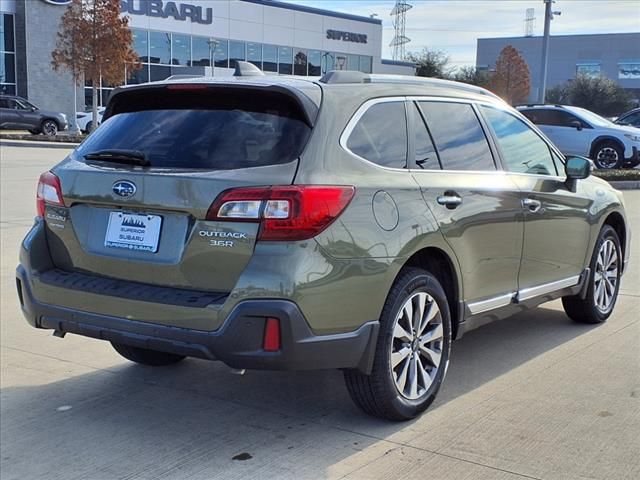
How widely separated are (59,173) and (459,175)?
222 centimetres

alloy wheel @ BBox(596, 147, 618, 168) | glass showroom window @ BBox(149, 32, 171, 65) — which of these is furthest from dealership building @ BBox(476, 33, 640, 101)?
alloy wheel @ BBox(596, 147, 618, 168)

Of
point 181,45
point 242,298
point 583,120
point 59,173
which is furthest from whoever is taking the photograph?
point 181,45

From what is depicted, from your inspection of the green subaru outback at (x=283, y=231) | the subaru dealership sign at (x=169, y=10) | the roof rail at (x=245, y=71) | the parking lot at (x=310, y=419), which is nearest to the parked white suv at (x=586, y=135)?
the parking lot at (x=310, y=419)

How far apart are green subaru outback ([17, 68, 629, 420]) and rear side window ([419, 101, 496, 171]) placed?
15 millimetres

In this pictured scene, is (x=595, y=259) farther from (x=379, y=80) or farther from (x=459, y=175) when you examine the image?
(x=379, y=80)

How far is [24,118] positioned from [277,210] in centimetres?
3187

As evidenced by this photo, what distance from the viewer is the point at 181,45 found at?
47.8 m

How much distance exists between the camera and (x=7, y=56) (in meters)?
41.0

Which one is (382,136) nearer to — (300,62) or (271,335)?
(271,335)

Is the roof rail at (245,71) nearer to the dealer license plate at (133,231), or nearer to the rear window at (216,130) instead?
the rear window at (216,130)

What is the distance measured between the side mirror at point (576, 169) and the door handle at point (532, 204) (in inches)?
21.8

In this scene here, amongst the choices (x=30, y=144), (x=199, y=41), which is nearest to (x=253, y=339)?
(x=30, y=144)

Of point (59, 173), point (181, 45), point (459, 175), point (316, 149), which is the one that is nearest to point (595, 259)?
point (459, 175)

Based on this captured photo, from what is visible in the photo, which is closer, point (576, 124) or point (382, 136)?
point (382, 136)
